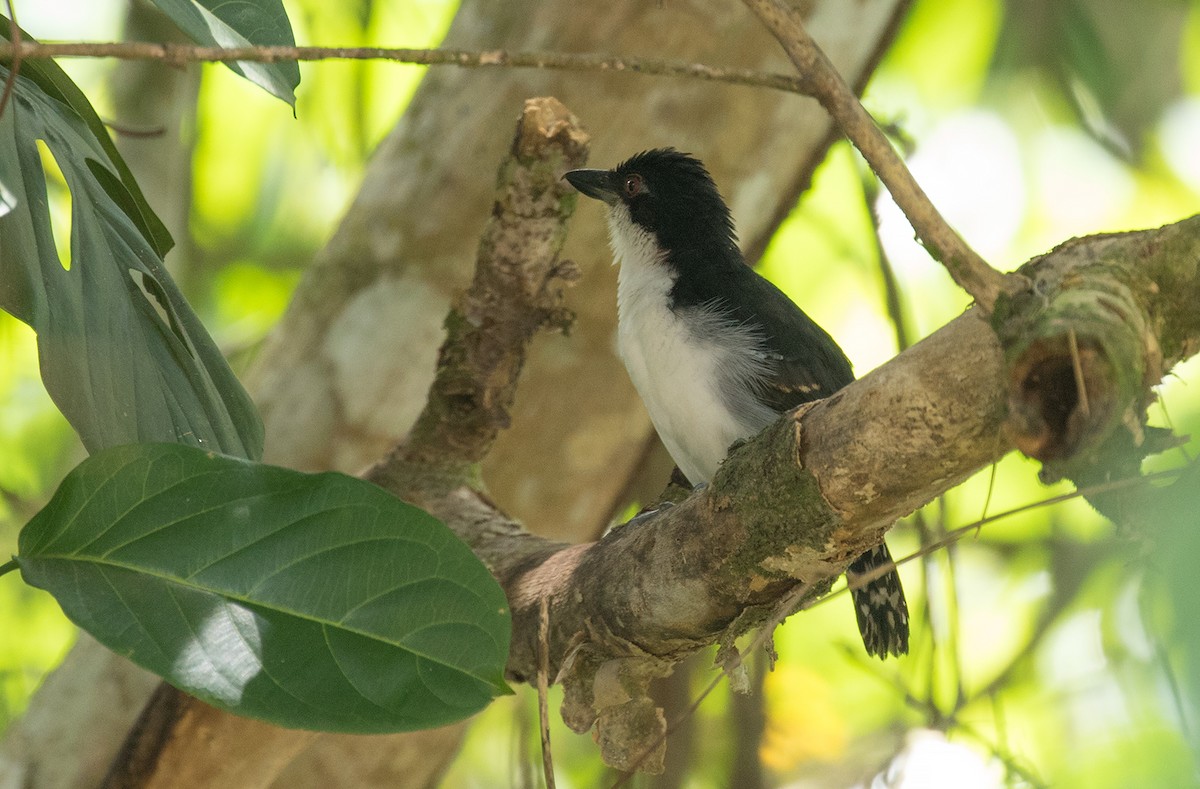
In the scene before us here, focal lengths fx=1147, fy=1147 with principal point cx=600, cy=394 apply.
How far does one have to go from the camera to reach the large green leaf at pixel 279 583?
147 cm

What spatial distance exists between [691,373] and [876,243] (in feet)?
4.18

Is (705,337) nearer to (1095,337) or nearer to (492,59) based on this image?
(492,59)

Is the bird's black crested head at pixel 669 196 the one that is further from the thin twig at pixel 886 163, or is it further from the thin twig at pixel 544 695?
the thin twig at pixel 886 163

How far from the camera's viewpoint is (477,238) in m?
3.43

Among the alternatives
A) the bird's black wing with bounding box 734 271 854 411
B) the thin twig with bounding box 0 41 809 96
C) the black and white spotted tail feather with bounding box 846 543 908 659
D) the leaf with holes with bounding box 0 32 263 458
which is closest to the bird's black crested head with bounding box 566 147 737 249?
the bird's black wing with bounding box 734 271 854 411

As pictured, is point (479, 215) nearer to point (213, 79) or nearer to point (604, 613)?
point (604, 613)

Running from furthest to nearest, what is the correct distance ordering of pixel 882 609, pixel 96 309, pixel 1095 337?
1. pixel 882 609
2. pixel 96 309
3. pixel 1095 337

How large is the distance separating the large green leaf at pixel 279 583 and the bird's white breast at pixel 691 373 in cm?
130

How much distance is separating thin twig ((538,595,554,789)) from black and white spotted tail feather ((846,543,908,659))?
2.41 feet

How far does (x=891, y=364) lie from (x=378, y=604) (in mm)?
737

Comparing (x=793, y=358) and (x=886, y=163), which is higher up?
(x=793, y=358)

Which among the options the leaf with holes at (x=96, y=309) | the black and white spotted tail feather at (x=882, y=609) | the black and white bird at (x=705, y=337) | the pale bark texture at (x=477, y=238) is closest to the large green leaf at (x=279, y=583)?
the leaf with holes at (x=96, y=309)

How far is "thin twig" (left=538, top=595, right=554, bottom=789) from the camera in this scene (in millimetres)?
1631

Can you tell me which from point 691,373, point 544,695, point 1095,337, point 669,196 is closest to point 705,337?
point 691,373
